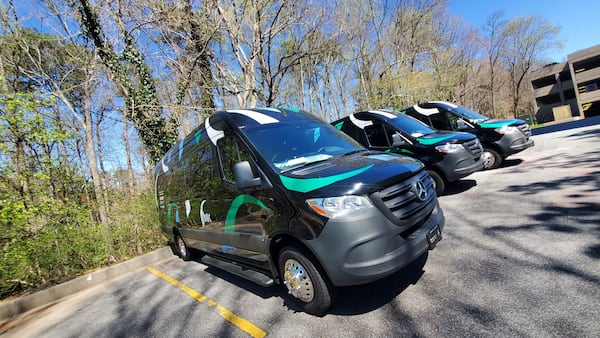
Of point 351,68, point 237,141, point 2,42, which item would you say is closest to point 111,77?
point 2,42

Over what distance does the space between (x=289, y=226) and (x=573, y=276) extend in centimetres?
265

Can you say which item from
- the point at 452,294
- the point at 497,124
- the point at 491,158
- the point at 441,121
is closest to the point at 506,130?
the point at 497,124

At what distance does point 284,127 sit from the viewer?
3752mm

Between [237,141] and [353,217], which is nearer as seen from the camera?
[353,217]

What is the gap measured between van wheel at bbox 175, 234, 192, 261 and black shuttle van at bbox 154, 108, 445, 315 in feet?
6.43

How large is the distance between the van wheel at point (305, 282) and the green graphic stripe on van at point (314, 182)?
2.13ft

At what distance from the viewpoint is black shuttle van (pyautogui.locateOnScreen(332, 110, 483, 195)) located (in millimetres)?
5996

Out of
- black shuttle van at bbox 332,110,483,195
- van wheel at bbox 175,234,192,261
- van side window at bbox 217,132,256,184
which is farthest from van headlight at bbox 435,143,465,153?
van wheel at bbox 175,234,192,261

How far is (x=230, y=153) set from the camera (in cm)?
374

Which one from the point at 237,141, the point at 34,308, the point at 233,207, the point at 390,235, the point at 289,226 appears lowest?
the point at 34,308

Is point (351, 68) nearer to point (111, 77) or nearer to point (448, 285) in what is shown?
point (111, 77)

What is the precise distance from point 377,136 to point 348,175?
456 centimetres

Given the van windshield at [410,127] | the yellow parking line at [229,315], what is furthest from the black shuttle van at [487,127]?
the yellow parking line at [229,315]

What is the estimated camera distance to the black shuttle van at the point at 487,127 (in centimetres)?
740
